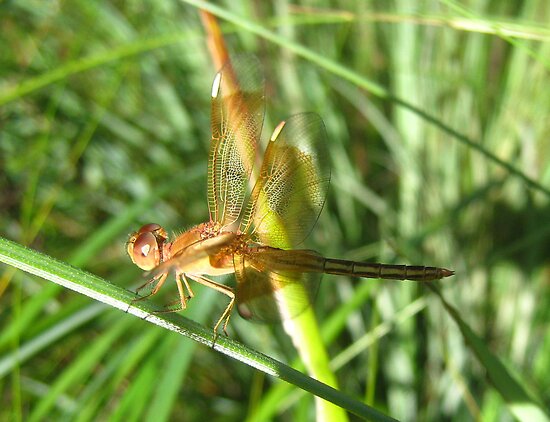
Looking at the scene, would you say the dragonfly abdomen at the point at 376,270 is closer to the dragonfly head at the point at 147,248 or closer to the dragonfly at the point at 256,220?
the dragonfly at the point at 256,220

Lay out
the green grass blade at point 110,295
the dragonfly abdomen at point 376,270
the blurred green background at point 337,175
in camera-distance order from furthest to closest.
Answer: the blurred green background at point 337,175 → the dragonfly abdomen at point 376,270 → the green grass blade at point 110,295

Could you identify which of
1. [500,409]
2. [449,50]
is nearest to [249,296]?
[500,409]

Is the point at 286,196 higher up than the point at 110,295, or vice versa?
the point at 286,196

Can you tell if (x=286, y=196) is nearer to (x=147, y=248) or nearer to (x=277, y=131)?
(x=277, y=131)

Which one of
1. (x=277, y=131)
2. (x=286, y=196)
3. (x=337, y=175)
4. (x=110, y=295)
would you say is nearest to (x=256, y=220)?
(x=286, y=196)

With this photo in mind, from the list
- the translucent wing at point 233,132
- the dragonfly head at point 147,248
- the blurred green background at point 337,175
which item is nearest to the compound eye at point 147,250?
the dragonfly head at point 147,248

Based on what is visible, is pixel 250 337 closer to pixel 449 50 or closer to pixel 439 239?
pixel 439 239
